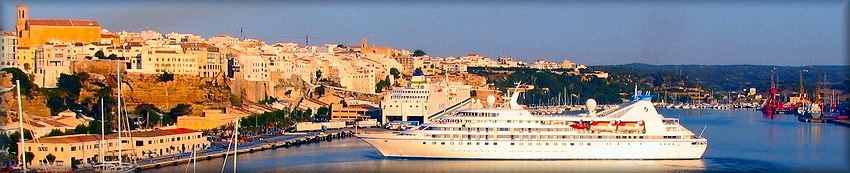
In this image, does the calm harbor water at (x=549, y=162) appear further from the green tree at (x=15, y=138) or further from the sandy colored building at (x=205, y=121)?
the sandy colored building at (x=205, y=121)

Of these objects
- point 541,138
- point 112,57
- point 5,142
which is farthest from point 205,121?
point 541,138

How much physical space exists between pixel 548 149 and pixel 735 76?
41.4 metres

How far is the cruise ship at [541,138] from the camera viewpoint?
13133mm

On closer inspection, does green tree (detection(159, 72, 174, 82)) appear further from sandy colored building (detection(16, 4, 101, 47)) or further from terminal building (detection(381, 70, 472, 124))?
terminal building (detection(381, 70, 472, 124))

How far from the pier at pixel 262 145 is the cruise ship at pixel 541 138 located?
5.48 feet

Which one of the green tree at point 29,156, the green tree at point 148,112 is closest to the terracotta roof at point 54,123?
the green tree at point 148,112

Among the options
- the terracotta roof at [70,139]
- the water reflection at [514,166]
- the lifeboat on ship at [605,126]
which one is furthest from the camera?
the lifeboat on ship at [605,126]

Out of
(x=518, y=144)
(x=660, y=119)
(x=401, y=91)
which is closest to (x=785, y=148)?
(x=660, y=119)

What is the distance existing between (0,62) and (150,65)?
8.47 ft

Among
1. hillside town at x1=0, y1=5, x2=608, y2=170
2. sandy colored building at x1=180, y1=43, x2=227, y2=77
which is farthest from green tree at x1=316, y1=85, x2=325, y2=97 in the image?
sandy colored building at x1=180, y1=43, x2=227, y2=77

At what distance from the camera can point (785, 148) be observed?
15609mm

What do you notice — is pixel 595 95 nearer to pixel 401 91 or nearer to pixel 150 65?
pixel 401 91

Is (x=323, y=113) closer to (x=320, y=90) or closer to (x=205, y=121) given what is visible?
(x=320, y=90)

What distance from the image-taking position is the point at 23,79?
54.3 ft
